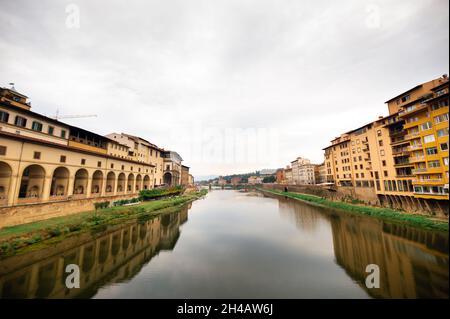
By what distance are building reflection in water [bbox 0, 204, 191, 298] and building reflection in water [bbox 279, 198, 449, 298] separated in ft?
54.4

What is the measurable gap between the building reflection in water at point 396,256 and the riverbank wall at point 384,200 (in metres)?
6.44

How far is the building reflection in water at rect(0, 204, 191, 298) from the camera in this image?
10211 millimetres

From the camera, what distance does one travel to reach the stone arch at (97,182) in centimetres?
3297

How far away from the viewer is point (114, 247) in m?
17.0

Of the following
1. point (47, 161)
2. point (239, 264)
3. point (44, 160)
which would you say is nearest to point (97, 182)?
point (47, 161)

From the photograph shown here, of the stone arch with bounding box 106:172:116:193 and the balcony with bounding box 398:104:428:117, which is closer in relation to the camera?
the balcony with bounding box 398:104:428:117

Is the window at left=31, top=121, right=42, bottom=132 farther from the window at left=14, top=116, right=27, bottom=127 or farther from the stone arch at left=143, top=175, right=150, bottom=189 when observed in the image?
the stone arch at left=143, top=175, right=150, bottom=189

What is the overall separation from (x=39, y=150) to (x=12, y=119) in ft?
21.3

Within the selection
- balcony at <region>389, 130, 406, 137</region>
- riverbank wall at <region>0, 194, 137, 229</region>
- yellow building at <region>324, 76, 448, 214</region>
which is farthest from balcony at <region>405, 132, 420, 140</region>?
riverbank wall at <region>0, 194, 137, 229</region>

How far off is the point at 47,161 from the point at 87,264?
59.5 ft

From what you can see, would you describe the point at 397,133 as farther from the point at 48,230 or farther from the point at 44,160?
the point at 44,160

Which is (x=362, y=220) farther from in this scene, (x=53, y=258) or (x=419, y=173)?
(x=53, y=258)
